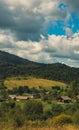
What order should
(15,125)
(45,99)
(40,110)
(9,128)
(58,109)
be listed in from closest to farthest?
(9,128) < (15,125) < (40,110) < (58,109) < (45,99)

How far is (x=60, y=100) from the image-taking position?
199m

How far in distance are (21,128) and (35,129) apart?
71 centimetres

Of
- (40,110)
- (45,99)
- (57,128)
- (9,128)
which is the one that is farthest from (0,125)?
(45,99)

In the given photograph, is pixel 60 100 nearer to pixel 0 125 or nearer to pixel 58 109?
pixel 58 109

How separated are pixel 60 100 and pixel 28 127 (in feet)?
607

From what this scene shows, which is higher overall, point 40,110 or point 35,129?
point 35,129

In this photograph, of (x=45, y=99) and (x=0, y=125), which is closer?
(x=0, y=125)

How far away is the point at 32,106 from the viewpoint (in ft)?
388

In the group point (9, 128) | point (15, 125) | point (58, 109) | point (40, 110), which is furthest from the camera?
point (58, 109)

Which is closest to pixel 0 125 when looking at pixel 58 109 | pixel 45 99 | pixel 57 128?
pixel 57 128

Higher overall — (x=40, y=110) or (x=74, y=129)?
(x=74, y=129)

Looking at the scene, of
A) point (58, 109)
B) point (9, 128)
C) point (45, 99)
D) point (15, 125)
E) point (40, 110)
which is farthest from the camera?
point (45, 99)

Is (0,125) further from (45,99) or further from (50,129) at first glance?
(45,99)

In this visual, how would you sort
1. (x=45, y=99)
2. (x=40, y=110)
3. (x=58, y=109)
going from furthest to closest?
1. (x=45, y=99)
2. (x=58, y=109)
3. (x=40, y=110)
